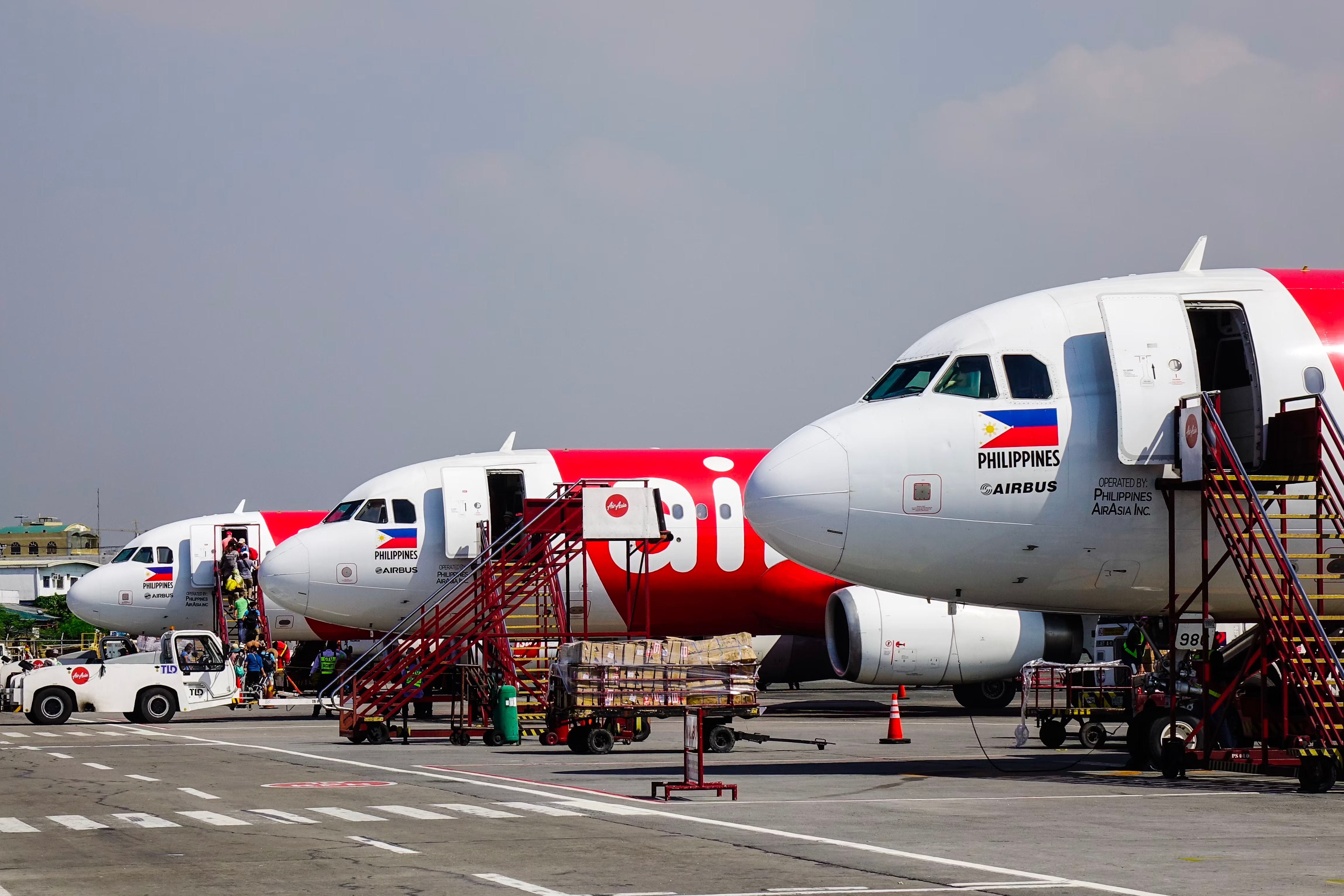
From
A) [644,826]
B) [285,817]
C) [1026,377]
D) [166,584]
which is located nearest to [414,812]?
[285,817]

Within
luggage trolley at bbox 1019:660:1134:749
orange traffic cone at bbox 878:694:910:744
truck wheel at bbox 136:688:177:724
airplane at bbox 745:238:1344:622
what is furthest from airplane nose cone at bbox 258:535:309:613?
airplane at bbox 745:238:1344:622

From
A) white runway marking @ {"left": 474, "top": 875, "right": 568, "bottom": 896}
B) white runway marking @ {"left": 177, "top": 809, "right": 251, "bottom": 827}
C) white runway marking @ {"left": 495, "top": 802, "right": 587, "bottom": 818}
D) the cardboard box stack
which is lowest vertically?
white runway marking @ {"left": 495, "top": 802, "right": 587, "bottom": 818}

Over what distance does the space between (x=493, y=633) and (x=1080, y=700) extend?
9.58m

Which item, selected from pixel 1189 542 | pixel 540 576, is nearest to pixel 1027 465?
pixel 1189 542

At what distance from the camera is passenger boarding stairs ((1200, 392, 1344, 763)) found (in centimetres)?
1625

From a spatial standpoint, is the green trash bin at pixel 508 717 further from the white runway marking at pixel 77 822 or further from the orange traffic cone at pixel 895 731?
the white runway marking at pixel 77 822

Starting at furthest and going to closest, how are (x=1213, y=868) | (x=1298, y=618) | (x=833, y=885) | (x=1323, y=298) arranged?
1. (x=1323, y=298)
2. (x=1298, y=618)
3. (x=1213, y=868)
4. (x=833, y=885)

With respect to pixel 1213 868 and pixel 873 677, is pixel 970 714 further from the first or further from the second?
pixel 1213 868

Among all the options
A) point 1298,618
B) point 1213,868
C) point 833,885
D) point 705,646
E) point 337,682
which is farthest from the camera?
point 337,682

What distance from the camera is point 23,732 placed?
1205 inches

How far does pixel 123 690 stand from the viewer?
110 ft

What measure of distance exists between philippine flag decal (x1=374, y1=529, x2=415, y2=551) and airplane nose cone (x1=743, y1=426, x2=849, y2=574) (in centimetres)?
1496

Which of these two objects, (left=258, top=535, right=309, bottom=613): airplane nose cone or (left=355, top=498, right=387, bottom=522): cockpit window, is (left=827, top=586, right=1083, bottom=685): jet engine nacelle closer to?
(left=355, top=498, right=387, bottom=522): cockpit window

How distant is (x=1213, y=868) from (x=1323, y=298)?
9358 mm
